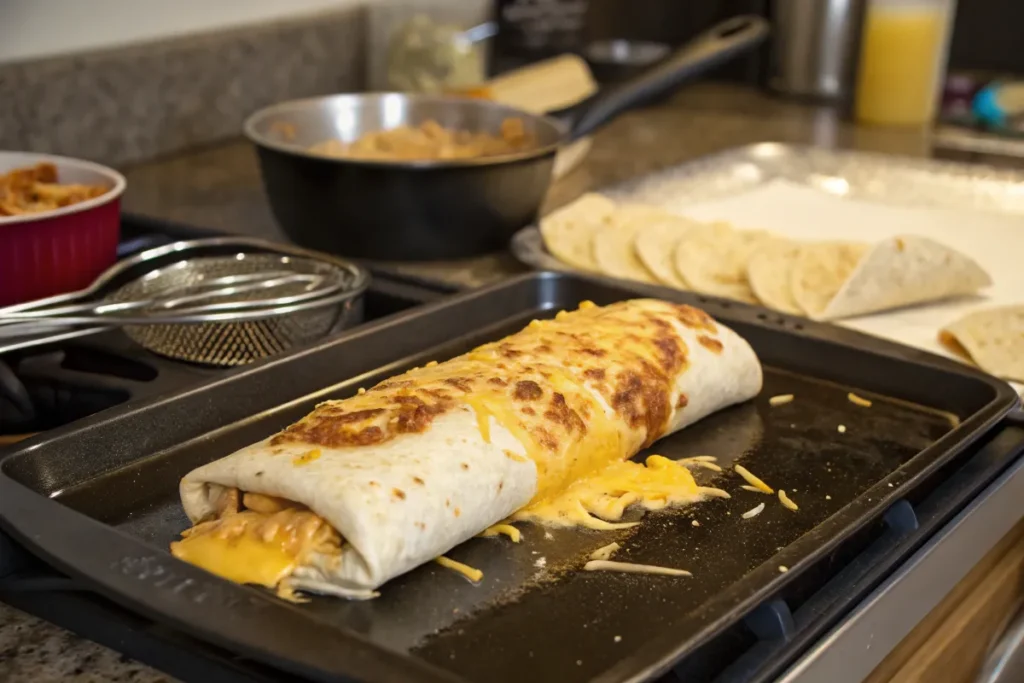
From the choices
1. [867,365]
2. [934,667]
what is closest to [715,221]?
[867,365]

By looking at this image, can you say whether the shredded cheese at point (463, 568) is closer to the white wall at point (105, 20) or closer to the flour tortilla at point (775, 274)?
the flour tortilla at point (775, 274)

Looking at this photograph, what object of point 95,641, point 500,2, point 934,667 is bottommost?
point 934,667

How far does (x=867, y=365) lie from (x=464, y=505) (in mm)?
555

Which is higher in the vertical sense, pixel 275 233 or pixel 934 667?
pixel 275 233

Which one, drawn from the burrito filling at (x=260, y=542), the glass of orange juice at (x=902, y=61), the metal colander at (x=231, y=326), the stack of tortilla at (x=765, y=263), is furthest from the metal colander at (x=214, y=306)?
the glass of orange juice at (x=902, y=61)

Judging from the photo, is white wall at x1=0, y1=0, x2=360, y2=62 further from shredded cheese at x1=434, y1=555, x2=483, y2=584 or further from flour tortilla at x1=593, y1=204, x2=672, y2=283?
shredded cheese at x1=434, y1=555, x2=483, y2=584

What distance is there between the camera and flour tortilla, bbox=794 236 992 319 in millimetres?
1502

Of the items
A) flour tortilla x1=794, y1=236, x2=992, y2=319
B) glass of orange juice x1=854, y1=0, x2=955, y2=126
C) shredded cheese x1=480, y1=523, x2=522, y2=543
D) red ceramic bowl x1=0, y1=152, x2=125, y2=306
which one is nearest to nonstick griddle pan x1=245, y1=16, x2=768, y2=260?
red ceramic bowl x1=0, y1=152, x2=125, y2=306

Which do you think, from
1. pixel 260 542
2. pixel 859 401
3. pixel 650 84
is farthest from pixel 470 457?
pixel 650 84

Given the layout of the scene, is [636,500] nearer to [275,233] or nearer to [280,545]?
[280,545]

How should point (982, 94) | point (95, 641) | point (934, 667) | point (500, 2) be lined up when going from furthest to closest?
1. point (982, 94)
2. point (500, 2)
3. point (934, 667)
4. point (95, 641)

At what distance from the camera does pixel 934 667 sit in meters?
1.07

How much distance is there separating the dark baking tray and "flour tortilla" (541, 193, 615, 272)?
0.69 ft

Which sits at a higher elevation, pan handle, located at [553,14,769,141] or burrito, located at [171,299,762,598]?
pan handle, located at [553,14,769,141]
